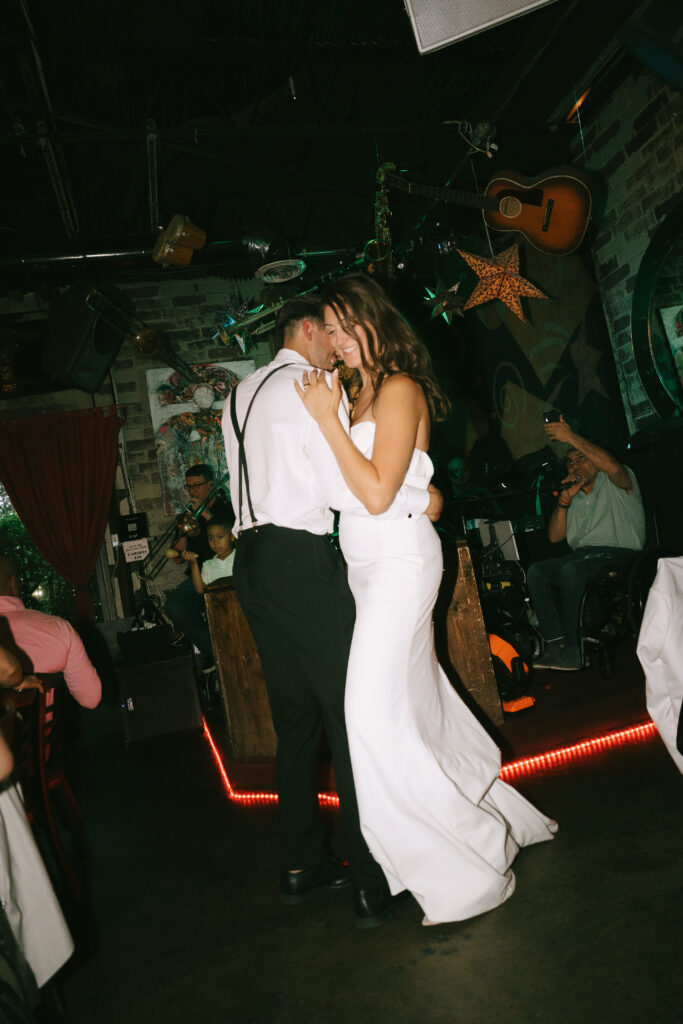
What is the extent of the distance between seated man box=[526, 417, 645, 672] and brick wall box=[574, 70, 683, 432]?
35.5 inches

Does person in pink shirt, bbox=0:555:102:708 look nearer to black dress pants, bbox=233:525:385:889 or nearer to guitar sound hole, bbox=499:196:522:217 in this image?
black dress pants, bbox=233:525:385:889

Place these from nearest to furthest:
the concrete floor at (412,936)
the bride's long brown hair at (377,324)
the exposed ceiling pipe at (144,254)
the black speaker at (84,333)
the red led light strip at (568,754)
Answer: the concrete floor at (412,936), the bride's long brown hair at (377,324), the red led light strip at (568,754), the exposed ceiling pipe at (144,254), the black speaker at (84,333)

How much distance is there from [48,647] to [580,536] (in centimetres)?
303

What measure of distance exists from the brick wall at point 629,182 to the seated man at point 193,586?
3297mm

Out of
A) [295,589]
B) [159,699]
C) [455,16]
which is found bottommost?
[159,699]

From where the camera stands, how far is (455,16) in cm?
187

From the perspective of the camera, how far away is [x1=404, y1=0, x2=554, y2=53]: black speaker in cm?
186

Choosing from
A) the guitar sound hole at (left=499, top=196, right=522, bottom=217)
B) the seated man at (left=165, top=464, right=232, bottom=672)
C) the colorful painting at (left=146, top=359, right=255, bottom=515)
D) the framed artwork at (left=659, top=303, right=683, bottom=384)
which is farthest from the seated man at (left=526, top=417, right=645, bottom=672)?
the colorful painting at (left=146, top=359, right=255, bottom=515)

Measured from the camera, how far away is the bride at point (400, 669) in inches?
69.8

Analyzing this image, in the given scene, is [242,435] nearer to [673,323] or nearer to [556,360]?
[673,323]

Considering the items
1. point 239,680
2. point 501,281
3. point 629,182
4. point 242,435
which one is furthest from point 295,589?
point 629,182

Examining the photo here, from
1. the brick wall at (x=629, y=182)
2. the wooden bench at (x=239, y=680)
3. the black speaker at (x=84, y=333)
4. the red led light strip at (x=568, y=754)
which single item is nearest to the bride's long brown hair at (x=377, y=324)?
the red led light strip at (x=568, y=754)

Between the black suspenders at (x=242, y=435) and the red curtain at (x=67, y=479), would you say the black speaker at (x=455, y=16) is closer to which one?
the black suspenders at (x=242, y=435)

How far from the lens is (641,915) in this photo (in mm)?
1643
